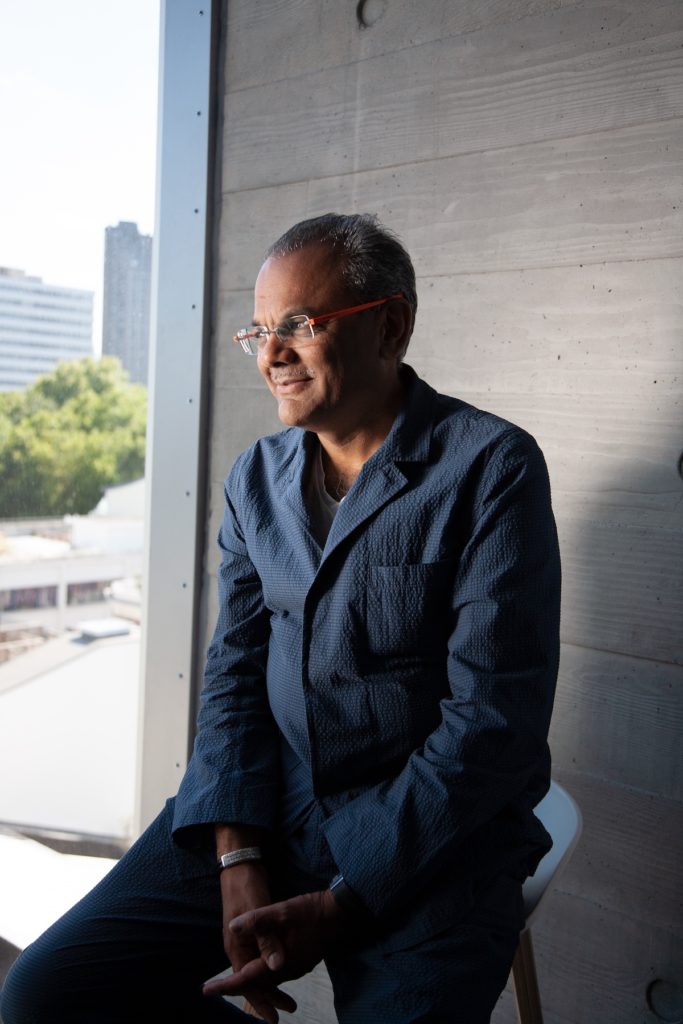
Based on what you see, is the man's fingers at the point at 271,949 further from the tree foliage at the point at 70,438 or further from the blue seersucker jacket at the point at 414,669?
the tree foliage at the point at 70,438

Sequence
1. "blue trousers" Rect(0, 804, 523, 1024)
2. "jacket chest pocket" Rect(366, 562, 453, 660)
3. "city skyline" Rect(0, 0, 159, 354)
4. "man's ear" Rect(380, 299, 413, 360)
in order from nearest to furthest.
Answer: "blue trousers" Rect(0, 804, 523, 1024) → "jacket chest pocket" Rect(366, 562, 453, 660) → "man's ear" Rect(380, 299, 413, 360) → "city skyline" Rect(0, 0, 159, 354)

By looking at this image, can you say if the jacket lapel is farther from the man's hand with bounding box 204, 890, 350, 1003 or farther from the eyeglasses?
the man's hand with bounding box 204, 890, 350, 1003

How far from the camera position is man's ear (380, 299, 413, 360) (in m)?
1.23

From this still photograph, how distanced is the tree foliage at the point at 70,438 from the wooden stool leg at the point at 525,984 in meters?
1.35

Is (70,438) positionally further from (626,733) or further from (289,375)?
(626,733)

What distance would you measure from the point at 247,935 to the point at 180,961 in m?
0.20

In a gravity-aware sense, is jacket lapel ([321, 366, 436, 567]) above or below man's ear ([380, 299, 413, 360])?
below

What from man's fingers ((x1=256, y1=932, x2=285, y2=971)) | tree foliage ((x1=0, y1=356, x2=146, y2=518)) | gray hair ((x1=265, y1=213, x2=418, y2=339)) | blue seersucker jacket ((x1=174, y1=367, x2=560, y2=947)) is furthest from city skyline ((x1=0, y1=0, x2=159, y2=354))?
man's fingers ((x1=256, y1=932, x2=285, y2=971))

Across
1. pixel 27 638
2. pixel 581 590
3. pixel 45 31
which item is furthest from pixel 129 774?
pixel 45 31

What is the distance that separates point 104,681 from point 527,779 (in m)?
1.40

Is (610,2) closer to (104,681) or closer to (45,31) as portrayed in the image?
(45,31)

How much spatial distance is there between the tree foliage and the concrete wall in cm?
83

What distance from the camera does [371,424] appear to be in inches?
49.5

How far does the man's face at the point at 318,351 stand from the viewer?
118 centimetres
